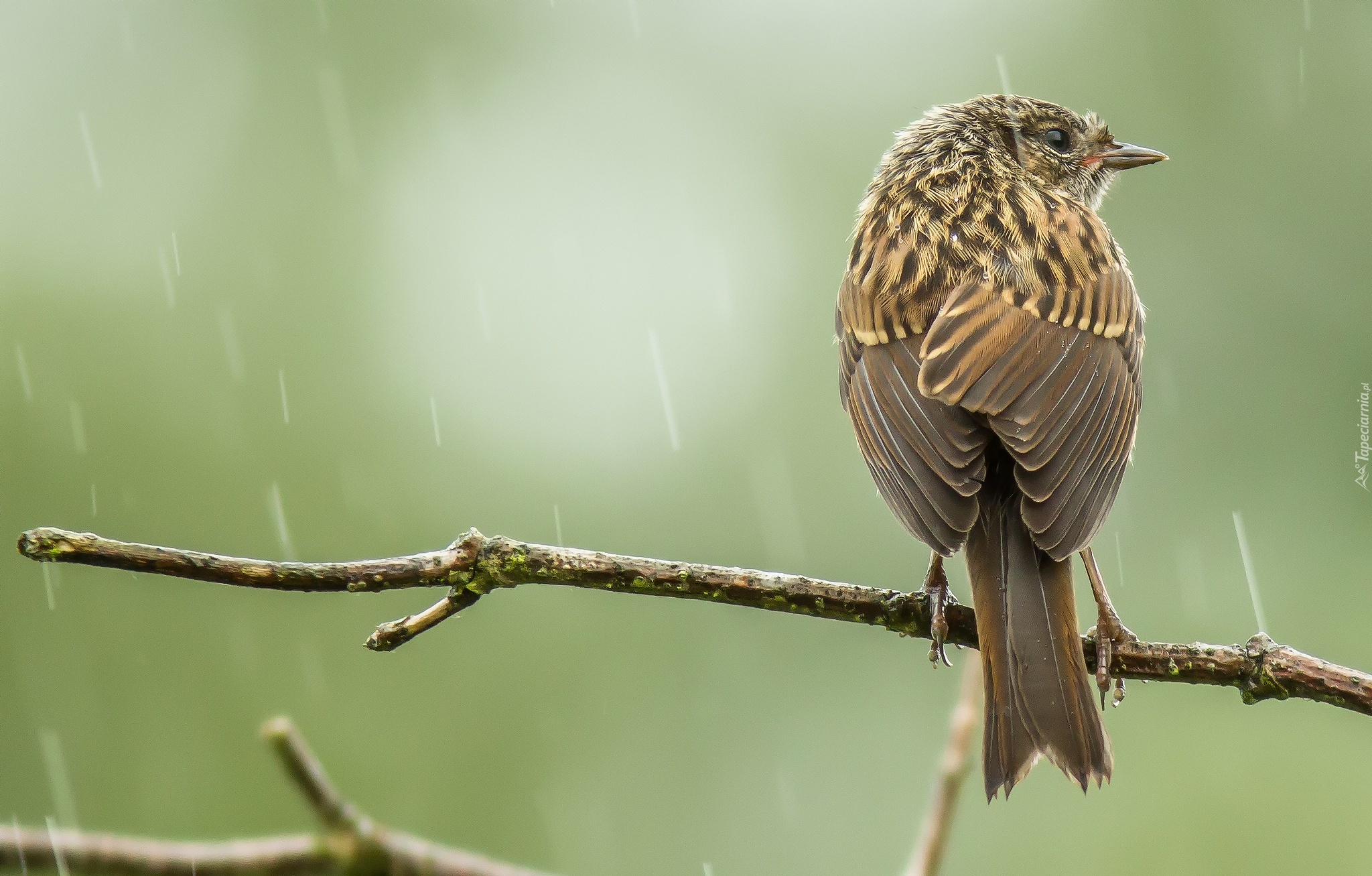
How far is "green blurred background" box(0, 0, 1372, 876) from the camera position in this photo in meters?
10.9

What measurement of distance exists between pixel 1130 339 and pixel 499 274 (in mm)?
14162

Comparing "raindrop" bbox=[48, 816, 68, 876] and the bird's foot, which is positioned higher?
"raindrop" bbox=[48, 816, 68, 876]

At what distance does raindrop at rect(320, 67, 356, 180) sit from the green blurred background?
69mm

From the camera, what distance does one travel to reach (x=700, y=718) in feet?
45.3

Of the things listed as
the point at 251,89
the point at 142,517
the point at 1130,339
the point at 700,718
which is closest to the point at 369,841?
the point at 1130,339

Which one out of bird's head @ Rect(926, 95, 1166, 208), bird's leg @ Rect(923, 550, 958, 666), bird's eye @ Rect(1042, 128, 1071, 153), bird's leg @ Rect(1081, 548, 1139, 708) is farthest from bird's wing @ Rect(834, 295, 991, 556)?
bird's eye @ Rect(1042, 128, 1071, 153)

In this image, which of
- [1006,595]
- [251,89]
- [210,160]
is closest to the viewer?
[1006,595]

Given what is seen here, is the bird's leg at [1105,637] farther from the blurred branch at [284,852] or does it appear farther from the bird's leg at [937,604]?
the blurred branch at [284,852]

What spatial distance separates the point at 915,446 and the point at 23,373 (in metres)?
10.3

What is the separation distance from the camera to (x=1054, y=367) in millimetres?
4492

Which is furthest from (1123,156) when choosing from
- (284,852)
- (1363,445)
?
(284,852)

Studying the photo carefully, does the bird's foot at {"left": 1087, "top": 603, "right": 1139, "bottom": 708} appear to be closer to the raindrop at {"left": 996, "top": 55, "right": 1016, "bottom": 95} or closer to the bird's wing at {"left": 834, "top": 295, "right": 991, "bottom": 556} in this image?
the bird's wing at {"left": 834, "top": 295, "right": 991, "bottom": 556}

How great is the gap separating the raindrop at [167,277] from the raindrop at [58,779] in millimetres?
4734

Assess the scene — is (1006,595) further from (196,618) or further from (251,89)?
(251,89)
